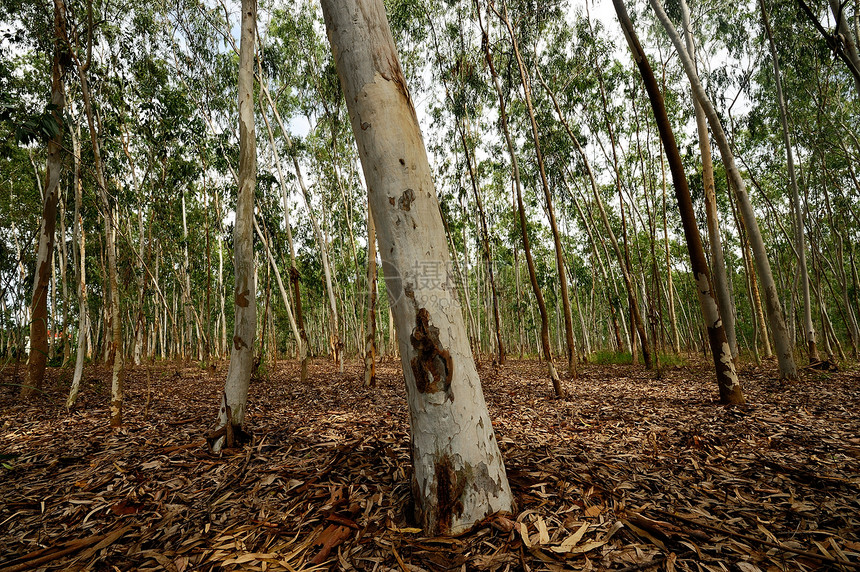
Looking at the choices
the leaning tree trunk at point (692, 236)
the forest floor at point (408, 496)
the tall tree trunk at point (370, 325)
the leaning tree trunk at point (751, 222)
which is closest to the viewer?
the forest floor at point (408, 496)

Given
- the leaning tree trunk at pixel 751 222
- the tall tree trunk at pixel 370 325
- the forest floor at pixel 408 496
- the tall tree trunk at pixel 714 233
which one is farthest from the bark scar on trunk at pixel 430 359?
the leaning tree trunk at pixel 751 222

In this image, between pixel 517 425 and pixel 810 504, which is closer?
pixel 810 504

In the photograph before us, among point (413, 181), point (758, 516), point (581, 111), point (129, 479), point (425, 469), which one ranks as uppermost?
point (581, 111)

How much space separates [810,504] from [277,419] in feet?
14.4

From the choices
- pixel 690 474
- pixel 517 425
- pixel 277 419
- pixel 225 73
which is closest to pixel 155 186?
pixel 225 73

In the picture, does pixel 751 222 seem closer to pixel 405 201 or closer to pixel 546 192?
pixel 546 192

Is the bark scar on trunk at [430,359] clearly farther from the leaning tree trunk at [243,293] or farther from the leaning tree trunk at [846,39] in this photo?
the leaning tree trunk at [846,39]

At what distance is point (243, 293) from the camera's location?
3.34 m

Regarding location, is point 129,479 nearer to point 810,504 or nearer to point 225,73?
point 810,504

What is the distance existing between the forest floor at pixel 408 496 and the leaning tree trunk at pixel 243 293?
0.77 ft

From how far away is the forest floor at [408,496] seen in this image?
1.77 metres

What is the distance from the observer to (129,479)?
8.80 ft

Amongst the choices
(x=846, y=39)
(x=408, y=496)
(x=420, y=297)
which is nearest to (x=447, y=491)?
(x=408, y=496)

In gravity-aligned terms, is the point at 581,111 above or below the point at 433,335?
above
